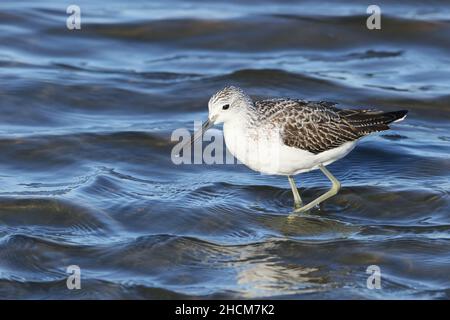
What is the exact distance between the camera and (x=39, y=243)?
1030cm

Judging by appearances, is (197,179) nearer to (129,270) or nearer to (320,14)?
(129,270)

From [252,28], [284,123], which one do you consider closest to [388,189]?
[284,123]

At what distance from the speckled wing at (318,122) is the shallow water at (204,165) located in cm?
92

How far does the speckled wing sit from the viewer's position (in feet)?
36.4

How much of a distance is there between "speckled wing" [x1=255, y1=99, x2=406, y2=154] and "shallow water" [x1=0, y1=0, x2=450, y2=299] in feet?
3.03

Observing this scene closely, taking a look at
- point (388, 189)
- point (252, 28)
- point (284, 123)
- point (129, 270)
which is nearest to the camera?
point (129, 270)

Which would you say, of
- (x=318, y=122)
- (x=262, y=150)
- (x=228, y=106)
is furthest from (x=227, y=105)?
(x=318, y=122)

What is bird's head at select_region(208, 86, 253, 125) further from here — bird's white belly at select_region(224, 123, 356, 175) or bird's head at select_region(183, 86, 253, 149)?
bird's white belly at select_region(224, 123, 356, 175)

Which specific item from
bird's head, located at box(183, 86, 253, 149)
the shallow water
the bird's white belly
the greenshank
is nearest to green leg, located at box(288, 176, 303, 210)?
the greenshank

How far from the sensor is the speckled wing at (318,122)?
437 inches

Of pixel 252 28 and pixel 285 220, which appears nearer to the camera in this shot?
pixel 285 220

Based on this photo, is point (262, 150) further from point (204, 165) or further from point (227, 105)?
point (204, 165)

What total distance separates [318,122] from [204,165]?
2.33 m
